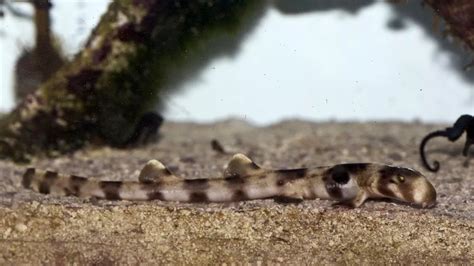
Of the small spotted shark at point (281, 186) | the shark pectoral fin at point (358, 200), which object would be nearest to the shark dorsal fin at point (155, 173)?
the small spotted shark at point (281, 186)

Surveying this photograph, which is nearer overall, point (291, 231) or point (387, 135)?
point (291, 231)

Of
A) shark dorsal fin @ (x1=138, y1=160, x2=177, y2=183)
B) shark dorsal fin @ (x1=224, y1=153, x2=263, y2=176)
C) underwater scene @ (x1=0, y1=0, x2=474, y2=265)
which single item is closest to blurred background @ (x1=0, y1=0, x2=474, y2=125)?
underwater scene @ (x1=0, y1=0, x2=474, y2=265)

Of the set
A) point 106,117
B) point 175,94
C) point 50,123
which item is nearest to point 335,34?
point 175,94

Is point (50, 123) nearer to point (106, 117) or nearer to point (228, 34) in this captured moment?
point (106, 117)

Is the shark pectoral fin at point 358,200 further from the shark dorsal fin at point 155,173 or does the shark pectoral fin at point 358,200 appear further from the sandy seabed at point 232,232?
the shark dorsal fin at point 155,173

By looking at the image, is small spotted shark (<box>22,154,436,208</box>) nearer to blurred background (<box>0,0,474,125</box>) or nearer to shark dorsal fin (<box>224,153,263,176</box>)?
shark dorsal fin (<box>224,153,263,176</box>)

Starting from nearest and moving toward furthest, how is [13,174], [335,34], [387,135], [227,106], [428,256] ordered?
[428,256] → [13,174] → [335,34] → [387,135] → [227,106]

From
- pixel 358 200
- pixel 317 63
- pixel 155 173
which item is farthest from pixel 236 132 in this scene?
pixel 358 200
